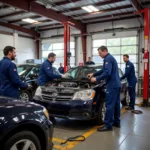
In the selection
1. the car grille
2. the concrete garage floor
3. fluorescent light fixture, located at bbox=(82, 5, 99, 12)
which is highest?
fluorescent light fixture, located at bbox=(82, 5, 99, 12)

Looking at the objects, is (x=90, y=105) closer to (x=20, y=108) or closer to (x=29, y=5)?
(x=20, y=108)

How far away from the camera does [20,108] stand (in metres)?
2.26

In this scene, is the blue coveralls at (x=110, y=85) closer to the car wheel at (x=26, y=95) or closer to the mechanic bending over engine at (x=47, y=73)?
the mechanic bending over engine at (x=47, y=73)

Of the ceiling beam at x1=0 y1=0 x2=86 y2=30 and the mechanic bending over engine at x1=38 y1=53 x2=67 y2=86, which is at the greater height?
the ceiling beam at x1=0 y1=0 x2=86 y2=30

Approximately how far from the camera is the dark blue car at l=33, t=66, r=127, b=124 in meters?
4.24

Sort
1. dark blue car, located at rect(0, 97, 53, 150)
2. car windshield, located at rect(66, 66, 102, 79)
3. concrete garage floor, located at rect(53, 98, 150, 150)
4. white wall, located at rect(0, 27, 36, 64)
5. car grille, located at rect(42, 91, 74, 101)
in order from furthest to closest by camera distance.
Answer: white wall, located at rect(0, 27, 36, 64) < car windshield, located at rect(66, 66, 102, 79) < car grille, located at rect(42, 91, 74, 101) < concrete garage floor, located at rect(53, 98, 150, 150) < dark blue car, located at rect(0, 97, 53, 150)

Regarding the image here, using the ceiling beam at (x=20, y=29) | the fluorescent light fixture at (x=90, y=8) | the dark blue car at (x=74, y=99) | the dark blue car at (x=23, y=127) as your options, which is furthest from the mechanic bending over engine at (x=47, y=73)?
the ceiling beam at (x=20, y=29)

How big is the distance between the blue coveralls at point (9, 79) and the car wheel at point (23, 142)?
5.22 feet

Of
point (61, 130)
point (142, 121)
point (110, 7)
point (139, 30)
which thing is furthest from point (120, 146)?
point (139, 30)

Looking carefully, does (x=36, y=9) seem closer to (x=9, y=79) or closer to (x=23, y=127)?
(x=9, y=79)

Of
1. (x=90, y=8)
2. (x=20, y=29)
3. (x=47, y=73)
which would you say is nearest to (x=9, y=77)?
(x=47, y=73)

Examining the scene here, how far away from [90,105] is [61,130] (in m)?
0.89

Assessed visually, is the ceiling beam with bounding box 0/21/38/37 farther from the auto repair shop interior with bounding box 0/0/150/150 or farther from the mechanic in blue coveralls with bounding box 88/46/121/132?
the mechanic in blue coveralls with bounding box 88/46/121/132

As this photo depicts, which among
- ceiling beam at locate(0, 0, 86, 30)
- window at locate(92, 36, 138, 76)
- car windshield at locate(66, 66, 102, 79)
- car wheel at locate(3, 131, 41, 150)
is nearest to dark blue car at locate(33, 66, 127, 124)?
car windshield at locate(66, 66, 102, 79)
